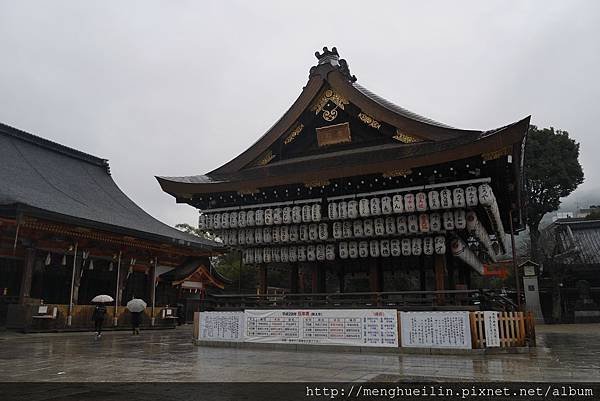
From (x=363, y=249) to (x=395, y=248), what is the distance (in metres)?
1.09

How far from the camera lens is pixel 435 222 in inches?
549

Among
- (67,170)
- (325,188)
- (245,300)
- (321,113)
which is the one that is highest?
(67,170)

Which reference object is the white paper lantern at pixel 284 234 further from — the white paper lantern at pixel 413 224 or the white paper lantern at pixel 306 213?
the white paper lantern at pixel 413 224

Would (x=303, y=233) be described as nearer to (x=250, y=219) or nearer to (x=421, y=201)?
(x=250, y=219)

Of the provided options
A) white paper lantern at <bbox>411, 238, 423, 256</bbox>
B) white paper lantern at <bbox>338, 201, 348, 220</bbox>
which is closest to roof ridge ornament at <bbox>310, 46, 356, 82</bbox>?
white paper lantern at <bbox>338, 201, 348, 220</bbox>

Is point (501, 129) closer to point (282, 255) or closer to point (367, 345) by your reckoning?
point (367, 345)

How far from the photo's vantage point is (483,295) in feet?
41.1

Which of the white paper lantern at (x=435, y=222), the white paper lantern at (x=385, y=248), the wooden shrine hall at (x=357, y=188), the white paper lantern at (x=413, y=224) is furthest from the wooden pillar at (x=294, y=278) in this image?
the white paper lantern at (x=435, y=222)

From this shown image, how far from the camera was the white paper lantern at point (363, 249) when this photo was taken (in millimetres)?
15109

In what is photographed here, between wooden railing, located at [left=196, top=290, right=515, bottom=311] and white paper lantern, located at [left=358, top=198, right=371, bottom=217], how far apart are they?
2.49 meters

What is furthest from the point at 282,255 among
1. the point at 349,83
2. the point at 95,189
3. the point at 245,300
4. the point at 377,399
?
the point at 95,189

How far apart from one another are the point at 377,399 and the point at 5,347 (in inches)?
512

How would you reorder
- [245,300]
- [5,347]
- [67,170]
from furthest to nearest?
1. [67,170]
2. [245,300]
3. [5,347]

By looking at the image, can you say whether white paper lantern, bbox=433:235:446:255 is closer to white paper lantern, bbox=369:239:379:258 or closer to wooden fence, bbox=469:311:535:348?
white paper lantern, bbox=369:239:379:258
